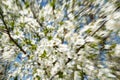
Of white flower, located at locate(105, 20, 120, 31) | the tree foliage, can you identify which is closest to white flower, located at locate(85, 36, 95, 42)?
the tree foliage

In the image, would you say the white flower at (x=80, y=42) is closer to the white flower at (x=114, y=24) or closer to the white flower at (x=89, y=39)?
the white flower at (x=89, y=39)

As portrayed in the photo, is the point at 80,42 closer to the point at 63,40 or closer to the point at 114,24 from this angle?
the point at 63,40

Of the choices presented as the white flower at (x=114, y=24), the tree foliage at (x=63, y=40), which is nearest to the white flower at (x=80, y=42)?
the tree foliage at (x=63, y=40)

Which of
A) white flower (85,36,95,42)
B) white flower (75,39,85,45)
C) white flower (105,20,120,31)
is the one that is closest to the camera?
white flower (105,20,120,31)

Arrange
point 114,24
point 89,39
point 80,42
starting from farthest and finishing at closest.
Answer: point 80,42
point 89,39
point 114,24

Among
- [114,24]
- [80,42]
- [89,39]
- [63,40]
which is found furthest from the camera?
[63,40]

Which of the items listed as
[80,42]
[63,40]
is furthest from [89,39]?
[63,40]

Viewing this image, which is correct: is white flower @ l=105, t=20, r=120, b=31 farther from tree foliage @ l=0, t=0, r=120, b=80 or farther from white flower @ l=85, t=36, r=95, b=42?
white flower @ l=85, t=36, r=95, b=42

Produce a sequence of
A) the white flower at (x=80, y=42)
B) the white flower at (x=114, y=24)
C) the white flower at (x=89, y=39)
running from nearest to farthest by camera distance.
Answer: the white flower at (x=114, y=24) → the white flower at (x=89, y=39) → the white flower at (x=80, y=42)

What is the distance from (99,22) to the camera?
419cm

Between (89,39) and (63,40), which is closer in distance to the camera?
(89,39)

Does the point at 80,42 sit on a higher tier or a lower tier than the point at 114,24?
higher

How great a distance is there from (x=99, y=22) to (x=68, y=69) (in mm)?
1310

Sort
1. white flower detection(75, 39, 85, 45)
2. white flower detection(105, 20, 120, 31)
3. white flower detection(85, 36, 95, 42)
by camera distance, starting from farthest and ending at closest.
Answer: white flower detection(75, 39, 85, 45) → white flower detection(85, 36, 95, 42) → white flower detection(105, 20, 120, 31)
